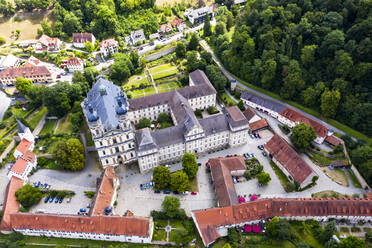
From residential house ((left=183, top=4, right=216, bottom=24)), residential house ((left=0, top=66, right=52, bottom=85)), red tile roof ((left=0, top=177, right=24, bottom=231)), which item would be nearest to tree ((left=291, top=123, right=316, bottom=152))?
red tile roof ((left=0, top=177, right=24, bottom=231))

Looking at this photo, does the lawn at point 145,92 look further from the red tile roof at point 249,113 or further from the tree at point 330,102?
the tree at point 330,102

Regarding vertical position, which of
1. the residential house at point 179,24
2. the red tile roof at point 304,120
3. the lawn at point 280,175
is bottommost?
the lawn at point 280,175

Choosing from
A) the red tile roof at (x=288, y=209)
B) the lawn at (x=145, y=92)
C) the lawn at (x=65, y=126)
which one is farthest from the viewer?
the lawn at (x=145, y=92)

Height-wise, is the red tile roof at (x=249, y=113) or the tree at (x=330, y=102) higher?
the tree at (x=330, y=102)

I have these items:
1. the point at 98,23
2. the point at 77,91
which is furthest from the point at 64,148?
the point at 98,23

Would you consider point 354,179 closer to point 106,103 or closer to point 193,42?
point 106,103

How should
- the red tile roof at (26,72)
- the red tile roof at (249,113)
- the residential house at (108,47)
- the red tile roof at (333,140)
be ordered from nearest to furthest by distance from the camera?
the red tile roof at (333,140) → the red tile roof at (249,113) → the red tile roof at (26,72) → the residential house at (108,47)

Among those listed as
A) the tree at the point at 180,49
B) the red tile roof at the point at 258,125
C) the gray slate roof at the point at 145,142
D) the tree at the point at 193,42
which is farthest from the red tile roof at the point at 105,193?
the tree at the point at 193,42

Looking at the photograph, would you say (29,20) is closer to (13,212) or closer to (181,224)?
(13,212)
